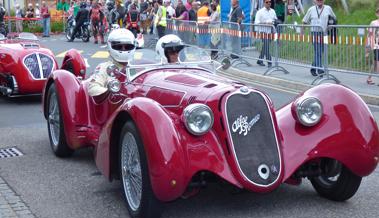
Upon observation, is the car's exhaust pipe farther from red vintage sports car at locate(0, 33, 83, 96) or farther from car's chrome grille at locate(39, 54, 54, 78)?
car's chrome grille at locate(39, 54, 54, 78)

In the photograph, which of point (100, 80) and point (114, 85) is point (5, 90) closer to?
point (100, 80)

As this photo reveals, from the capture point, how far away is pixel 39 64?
11.4 meters

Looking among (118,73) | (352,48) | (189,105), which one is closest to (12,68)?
(118,73)

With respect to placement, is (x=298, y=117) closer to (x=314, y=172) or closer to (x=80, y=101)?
(x=314, y=172)

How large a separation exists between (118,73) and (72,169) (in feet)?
4.17

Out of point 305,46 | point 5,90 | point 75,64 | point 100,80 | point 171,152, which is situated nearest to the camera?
point 171,152

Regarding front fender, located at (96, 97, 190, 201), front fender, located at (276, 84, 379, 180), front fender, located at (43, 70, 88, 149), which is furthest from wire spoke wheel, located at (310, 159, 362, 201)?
front fender, located at (43, 70, 88, 149)

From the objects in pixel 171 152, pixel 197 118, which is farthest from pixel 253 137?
pixel 171 152

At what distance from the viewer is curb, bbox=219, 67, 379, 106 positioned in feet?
36.6

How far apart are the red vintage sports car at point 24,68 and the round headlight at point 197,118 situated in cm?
694

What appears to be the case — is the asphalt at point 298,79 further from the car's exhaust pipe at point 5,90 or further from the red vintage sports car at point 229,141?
the red vintage sports car at point 229,141

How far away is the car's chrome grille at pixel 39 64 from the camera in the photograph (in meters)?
11.3

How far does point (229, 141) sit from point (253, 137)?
8.2 inches

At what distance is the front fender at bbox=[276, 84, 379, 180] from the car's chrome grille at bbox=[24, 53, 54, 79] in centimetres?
689
